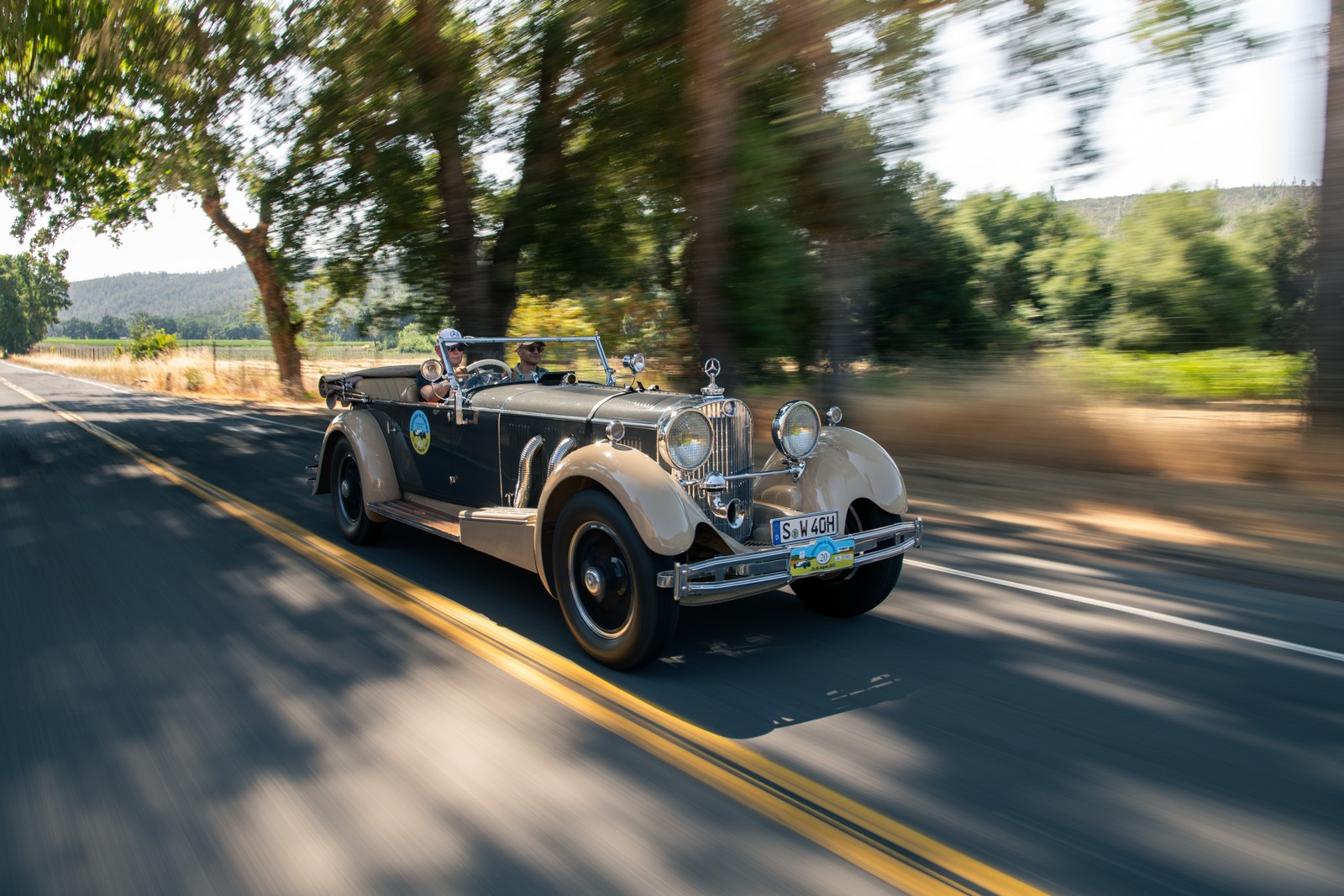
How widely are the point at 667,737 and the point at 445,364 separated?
3.44 metres

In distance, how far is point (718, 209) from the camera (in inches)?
420

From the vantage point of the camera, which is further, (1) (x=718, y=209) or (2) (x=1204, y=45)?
(1) (x=718, y=209)

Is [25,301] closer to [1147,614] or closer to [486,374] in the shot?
[486,374]

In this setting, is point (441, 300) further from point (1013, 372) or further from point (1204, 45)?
point (1204, 45)

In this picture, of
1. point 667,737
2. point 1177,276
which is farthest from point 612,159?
point 1177,276

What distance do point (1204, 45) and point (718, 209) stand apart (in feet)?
16.5

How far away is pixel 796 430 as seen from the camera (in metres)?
4.76

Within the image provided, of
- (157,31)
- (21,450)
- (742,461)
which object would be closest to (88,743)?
(742,461)

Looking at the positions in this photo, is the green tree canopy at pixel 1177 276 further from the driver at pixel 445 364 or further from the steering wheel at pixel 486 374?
the driver at pixel 445 364

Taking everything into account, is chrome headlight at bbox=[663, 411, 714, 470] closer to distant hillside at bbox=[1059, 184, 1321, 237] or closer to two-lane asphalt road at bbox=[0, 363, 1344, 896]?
two-lane asphalt road at bbox=[0, 363, 1344, 896]

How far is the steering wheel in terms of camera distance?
20.1 ft

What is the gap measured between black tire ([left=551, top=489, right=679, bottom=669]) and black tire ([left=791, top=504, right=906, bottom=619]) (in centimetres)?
100

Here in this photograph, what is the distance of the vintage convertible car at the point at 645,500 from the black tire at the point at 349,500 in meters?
0.25

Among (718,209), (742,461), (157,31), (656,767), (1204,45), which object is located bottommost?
(656,767)
